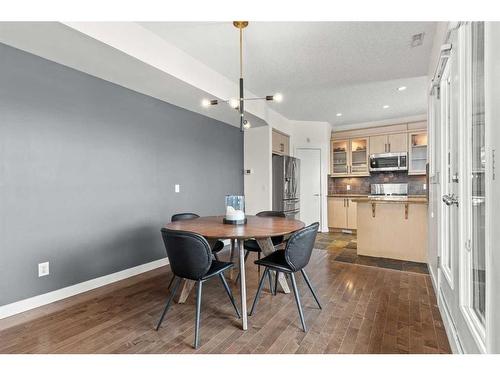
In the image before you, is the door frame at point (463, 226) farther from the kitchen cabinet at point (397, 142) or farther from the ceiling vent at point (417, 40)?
the kitchen cabinet at point (397, 142)

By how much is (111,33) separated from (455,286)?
10.5 ft

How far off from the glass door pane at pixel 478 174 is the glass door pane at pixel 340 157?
5.03 m

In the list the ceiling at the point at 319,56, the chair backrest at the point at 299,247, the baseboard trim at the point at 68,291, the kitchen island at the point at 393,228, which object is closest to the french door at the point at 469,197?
the chair backrest at the point at 299,247

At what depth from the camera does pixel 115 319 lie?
2.12 metres

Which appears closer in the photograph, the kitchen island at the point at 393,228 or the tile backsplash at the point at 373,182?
the kitchen island at the point at 393,228

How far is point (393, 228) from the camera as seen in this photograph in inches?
147

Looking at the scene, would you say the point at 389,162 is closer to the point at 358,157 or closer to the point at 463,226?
the point at 358,157

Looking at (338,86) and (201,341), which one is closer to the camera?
(201,341)

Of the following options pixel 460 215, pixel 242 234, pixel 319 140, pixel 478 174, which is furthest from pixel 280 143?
pixel 478 174

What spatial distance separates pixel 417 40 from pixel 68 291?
428cm

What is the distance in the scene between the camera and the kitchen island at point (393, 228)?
3580 mm
